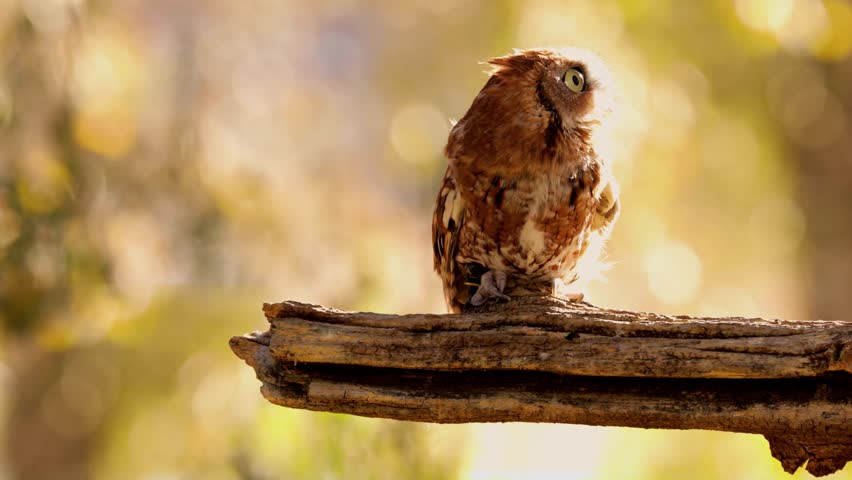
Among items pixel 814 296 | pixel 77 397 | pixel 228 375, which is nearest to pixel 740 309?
pixel 814 296

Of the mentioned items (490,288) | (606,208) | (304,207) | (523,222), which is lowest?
(490,288)

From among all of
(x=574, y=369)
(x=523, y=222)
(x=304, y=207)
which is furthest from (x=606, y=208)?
(x=304, y=207)

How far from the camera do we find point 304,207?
7.21 metres

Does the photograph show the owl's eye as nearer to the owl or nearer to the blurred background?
the owl

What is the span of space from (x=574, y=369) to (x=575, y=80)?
90 centimetres

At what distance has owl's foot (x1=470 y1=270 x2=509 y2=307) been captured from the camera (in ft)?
8.10

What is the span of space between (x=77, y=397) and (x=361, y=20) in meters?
5.12

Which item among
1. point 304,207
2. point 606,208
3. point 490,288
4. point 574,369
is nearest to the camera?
point 574,369

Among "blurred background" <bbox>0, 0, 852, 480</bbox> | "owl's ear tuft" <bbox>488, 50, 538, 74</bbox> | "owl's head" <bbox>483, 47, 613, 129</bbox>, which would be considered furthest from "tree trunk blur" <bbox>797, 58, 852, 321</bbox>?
"owl's ear tuft" <bbox>488, 50, 538, 74</bbox>

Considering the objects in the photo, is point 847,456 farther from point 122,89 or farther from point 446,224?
point 122,89

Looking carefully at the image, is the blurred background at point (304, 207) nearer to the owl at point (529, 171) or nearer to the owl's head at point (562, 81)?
the owl at point (529, 171)

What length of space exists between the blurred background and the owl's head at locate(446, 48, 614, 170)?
1.65 m

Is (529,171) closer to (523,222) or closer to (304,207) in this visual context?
(523,222)

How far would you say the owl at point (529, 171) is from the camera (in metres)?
2.38
